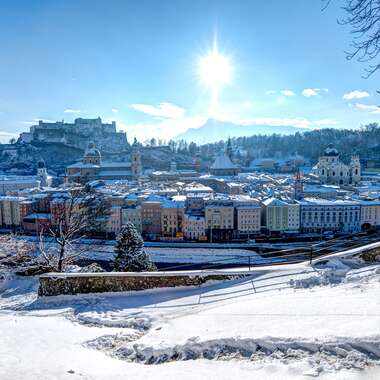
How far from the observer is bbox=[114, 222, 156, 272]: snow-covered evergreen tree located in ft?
33.1

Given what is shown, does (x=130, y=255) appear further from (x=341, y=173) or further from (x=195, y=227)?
(x=341, y=173)

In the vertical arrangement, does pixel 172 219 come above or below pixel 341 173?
below

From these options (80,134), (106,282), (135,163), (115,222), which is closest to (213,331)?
(106,282)

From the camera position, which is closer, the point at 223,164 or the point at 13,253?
the point at 13,253

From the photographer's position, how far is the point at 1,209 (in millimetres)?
36750

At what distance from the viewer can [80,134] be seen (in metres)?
94.1

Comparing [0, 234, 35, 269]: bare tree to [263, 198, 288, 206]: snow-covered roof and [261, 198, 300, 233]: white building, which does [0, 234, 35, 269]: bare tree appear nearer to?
[261, 198, 300, 233]: white building

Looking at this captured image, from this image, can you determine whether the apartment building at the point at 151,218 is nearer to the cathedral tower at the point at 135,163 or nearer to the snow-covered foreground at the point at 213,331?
the snow-covered foreground at the point at 213,331

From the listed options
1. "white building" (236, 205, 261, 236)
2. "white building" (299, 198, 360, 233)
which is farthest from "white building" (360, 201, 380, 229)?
"white building" (236, 205, 261, 236)

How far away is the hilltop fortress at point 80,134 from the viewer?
88.4 metres

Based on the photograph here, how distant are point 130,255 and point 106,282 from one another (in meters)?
4.94

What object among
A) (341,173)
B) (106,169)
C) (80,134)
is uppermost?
(80,134)

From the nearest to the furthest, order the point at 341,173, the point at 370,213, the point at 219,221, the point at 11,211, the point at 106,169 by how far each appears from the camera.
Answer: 1. the point at 219,221
2. the point at 370,213
3. the point at 11,211
4. the point at 341,173
5. the point at 106,169

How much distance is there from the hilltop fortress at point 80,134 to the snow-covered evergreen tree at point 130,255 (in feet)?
272
